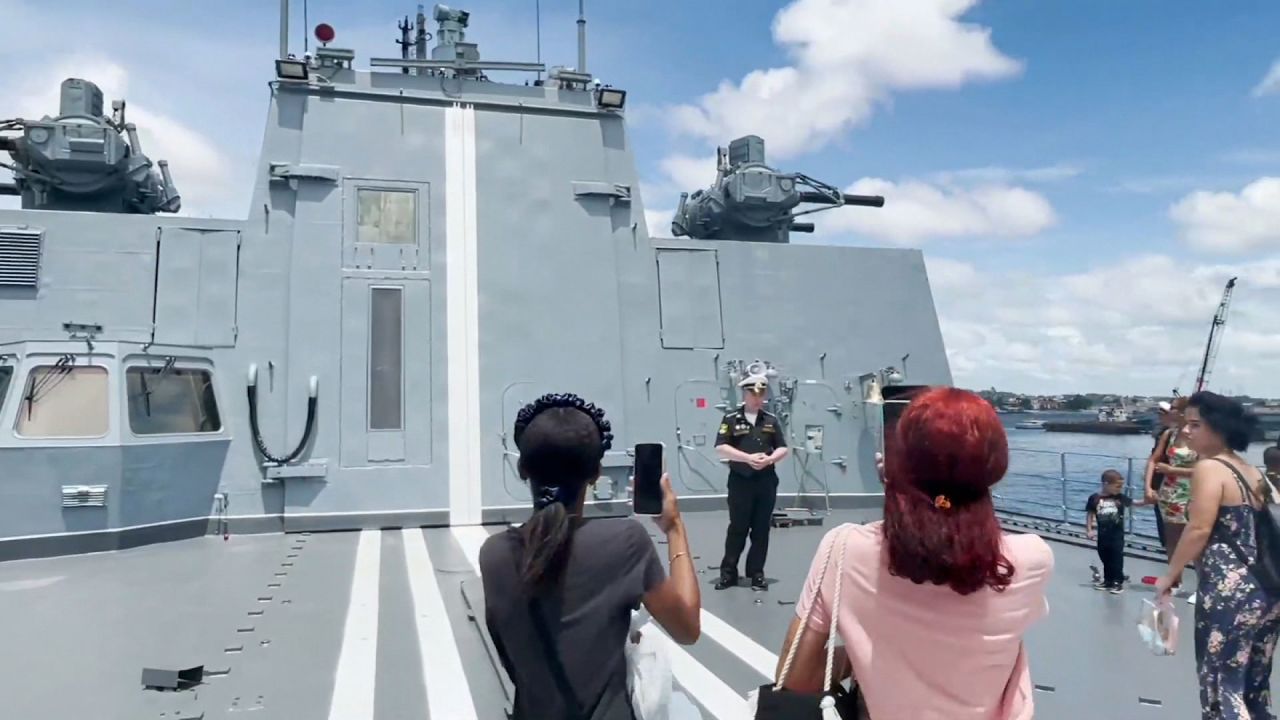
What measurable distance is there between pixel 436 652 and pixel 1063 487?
5853 millimetres

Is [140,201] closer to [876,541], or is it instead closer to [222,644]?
[222,644]

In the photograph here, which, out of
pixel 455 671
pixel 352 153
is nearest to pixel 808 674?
pixel 455 671

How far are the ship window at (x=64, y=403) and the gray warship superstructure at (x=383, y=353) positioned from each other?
0.05 ft

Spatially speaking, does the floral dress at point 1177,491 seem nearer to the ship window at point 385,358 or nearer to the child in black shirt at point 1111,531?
the child in black shirt at point 1111,531

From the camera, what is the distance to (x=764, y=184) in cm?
948

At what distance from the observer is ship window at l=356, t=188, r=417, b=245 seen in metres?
7.54

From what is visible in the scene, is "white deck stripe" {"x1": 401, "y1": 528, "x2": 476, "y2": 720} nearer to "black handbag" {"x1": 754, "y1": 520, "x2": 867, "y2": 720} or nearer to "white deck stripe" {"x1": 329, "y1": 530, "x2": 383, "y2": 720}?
"white deck stripe" {"x1": 329, "y1": 530, "x2": 383, "y2": 720}

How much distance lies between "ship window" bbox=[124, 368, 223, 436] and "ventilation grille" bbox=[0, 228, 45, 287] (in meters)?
1.52

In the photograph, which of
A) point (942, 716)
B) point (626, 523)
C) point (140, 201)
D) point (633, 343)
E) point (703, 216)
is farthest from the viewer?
point (703, 216)

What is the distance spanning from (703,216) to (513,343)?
129 inches

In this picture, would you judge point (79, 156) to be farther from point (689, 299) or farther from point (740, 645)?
point (740, 645)

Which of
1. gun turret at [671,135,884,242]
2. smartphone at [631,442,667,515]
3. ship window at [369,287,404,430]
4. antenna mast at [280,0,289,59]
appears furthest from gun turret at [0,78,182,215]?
smartphone at [631,442,667,515]

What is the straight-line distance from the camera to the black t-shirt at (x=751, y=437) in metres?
4.91

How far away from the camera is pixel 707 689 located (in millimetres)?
3508
